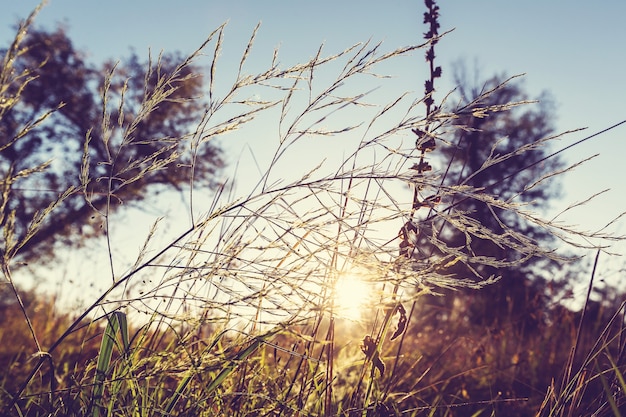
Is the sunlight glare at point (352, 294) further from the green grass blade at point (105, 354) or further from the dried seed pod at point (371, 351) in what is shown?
the green grass blade at point (105, 354)

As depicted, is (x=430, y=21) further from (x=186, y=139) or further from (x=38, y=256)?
(x=38, y=256)

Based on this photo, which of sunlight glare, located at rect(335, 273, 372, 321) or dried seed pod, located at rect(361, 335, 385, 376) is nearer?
sunlight glare, located at rect(335, 273, 372, 321)

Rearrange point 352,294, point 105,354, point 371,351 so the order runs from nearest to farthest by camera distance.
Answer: point 352,294 < point 105,354 < point 371,351

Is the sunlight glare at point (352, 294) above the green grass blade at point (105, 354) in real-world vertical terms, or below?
above

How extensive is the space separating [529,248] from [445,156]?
815 inches

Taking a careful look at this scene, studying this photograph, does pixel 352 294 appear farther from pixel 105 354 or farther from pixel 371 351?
pixel 105 354

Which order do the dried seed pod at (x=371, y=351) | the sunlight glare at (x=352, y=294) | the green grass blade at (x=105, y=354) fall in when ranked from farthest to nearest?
the dried seed pod at (x=371, y=351) → the green grass blade at (x=105, y=354) → the sunlight glare at (x=352, y=294)

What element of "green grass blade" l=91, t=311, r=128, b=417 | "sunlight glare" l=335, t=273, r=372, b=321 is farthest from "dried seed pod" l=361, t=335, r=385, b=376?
"green grass blade" l=91, t=311, r=128, b=417

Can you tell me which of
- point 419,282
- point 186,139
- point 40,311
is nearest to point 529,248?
point 419,282

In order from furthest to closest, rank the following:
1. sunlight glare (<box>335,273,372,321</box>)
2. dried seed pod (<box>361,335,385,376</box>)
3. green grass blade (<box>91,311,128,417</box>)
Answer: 1. dried seed pod (<box>361,335,385,376</box>)
2. green grass blade (<box>91,311,128,417</box>)
3. sunlight glare (<box>335,273,372,321</box>)

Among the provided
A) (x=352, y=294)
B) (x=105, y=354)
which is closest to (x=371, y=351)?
A: (x=352, y=294)

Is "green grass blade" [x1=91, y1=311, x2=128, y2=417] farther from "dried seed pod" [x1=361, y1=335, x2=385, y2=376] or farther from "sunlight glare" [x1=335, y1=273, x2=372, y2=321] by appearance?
"dried seed pod" [x1=361, y1=335, x2=385, y2=376]

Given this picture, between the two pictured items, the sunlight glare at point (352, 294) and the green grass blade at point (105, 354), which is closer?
the sunlight glare at point (352, 294)

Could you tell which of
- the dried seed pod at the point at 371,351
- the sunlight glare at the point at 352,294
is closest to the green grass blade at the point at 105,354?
the sunlight glare at the point at 352,294
